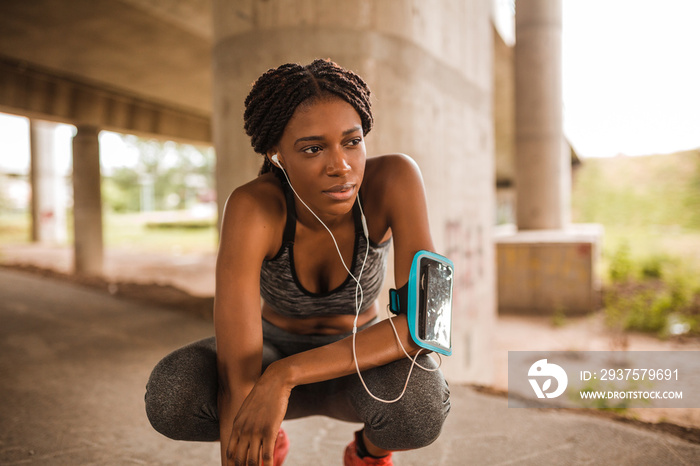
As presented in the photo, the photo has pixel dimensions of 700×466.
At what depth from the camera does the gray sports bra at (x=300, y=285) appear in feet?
5.85

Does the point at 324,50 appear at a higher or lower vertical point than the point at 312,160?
higher

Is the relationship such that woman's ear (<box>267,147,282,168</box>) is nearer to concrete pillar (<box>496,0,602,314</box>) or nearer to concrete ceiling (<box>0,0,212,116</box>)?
concrete ceiling (<box>0,0,212,116</box>)

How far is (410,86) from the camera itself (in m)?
4.13

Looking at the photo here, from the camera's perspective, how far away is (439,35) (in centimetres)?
461

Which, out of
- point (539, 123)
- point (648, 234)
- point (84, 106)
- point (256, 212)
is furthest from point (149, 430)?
point (648, 234)

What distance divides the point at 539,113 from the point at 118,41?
9.44 meters

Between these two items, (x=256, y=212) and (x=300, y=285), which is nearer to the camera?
(x=256, y=212)

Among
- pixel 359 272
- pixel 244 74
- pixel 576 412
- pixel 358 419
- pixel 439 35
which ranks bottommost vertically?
pixel 576 412

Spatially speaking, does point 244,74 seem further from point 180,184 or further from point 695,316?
point 180,184

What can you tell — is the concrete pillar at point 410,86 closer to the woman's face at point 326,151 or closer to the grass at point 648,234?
the woman's face at point 326,151

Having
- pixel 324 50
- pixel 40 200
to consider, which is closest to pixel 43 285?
pixel 324 50

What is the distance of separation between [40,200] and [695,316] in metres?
21.6

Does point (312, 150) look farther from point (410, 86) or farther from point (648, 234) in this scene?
point (648, 234)

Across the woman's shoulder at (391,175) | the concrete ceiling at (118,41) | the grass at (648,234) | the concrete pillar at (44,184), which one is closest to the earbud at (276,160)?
the woman's shoulder at (391,175)
